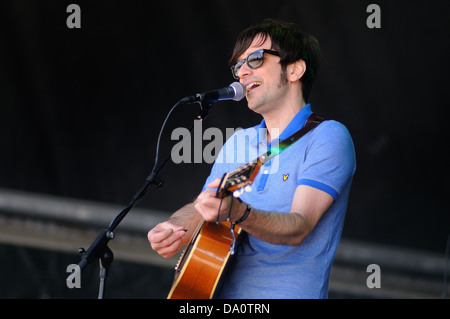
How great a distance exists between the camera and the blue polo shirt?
2074 mm

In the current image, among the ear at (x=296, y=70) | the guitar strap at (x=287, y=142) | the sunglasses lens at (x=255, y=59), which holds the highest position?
the sunglasses lens at (x=255, y=59)

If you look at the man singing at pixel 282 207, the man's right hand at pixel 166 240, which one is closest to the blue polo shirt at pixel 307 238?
the man singing at pixel 282 207

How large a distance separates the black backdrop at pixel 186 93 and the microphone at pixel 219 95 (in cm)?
197

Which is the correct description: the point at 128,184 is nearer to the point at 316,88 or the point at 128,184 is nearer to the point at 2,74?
the point at 2,74

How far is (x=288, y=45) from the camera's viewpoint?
2654 millimetres

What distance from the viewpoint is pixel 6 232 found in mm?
4094

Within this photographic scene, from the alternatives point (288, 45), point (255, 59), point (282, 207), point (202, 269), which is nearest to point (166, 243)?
point (202, 269)

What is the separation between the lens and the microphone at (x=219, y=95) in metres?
2.15

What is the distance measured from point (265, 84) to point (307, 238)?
82 centimetres

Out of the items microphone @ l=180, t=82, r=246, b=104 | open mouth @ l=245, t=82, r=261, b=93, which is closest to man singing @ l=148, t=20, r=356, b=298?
open mouth @ l=245, t=82, r=261, b=93

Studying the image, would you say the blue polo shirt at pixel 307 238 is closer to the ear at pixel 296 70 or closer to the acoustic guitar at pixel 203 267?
the acoustic guitar at pixel 203 267

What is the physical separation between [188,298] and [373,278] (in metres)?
2.52

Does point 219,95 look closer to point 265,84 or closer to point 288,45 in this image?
point 265,84

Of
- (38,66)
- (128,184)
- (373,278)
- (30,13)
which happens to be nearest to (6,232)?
(128,184)
